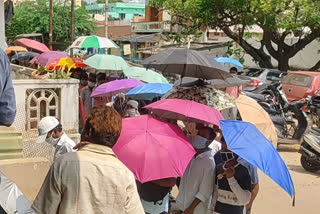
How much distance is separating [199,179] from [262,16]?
15069 millimetres

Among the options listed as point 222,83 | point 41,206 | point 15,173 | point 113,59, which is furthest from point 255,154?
point 113,59

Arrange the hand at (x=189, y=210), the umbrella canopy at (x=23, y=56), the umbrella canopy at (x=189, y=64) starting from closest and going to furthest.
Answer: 1. the hand at (x=189, y=210)
2. the umbrella canopy at (x=189, y=64)
3. the umbrella canopy at (x=23, y=56)

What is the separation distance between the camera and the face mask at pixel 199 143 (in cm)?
402

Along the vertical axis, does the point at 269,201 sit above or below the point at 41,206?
below

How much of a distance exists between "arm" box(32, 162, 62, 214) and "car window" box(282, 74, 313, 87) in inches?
544

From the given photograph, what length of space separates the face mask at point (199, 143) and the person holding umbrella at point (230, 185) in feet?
0.53

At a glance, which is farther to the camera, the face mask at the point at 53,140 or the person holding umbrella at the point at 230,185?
the face mask at the point at 53,140

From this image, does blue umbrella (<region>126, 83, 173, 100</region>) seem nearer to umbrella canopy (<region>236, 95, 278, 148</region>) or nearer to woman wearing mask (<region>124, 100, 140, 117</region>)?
woman wearing mask (<region>124, 100, 140, 117</region>)

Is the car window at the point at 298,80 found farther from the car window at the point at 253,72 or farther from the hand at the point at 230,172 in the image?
the hand at the point at 230,172

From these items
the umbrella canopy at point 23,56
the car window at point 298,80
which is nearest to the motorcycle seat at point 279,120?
the car window at point 298,80

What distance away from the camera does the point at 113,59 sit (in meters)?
9.91

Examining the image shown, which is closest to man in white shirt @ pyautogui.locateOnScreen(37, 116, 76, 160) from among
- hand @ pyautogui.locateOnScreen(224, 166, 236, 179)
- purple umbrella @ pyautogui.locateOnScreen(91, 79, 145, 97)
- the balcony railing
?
hand @ pyautogui.locateOnScreen(224, 166, 236, 179)

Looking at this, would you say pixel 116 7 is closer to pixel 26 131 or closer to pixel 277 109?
pixel 277 109

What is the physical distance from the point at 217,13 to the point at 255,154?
53.7 feet
